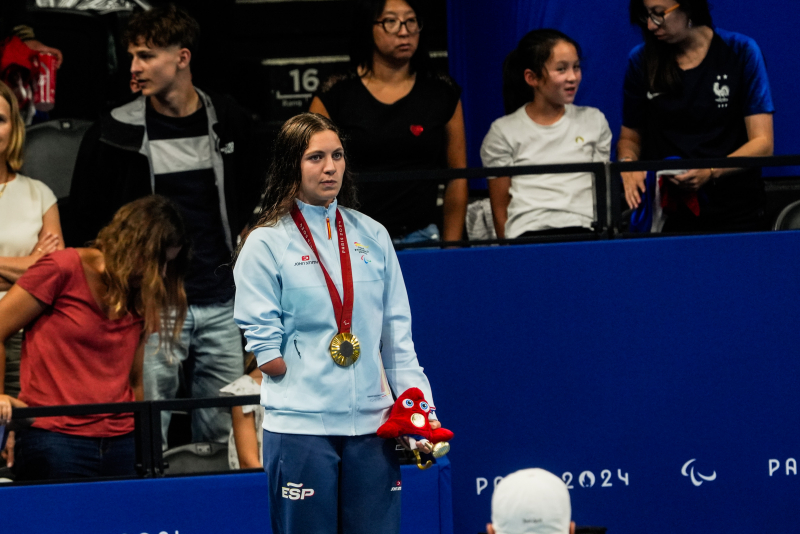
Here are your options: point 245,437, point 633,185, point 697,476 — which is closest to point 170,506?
point 245,437

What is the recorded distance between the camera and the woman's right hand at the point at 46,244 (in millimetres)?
4246

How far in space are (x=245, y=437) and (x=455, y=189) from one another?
1.27 m

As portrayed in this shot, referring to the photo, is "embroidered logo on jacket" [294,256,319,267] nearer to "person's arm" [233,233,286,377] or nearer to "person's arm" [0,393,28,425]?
"person's arm" [233,233,286,377]

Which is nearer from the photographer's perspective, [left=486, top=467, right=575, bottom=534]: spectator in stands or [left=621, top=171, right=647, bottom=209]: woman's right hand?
[left=486, top=467, right=575, bottom=534]: spectator in stands

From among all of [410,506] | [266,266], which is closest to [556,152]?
[410,506]

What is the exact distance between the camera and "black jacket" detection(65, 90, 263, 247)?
174 inches

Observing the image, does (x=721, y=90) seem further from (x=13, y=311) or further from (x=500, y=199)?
(x=13, y=311)

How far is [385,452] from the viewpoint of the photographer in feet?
9.42

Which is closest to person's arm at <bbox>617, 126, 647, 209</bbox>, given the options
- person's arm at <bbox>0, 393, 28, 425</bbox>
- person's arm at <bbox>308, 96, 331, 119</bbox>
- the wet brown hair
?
person's arm at <bbox>308, 96, 331, 119</bbox>

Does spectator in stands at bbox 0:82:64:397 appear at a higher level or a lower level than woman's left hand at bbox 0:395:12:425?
higher

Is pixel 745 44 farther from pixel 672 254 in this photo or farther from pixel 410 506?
pixel 410 506

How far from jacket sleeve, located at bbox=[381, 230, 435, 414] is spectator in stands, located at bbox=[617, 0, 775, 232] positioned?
1.58 m

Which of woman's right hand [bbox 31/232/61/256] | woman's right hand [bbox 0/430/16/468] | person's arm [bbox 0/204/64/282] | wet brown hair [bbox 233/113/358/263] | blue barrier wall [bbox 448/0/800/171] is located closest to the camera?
wet brown hair [bbox 233/113/358/263]

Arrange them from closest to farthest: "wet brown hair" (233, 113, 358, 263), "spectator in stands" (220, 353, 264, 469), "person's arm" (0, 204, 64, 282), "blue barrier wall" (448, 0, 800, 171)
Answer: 1. "wet brown hair" (233, 113, 358, 263)
2. "spectator in stands" (220, 353, 264, 469)
3. "person's arm" (0, 204, 64, 282)
4. "blue barrier wall" (448, 0, 800, 171)
